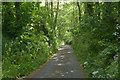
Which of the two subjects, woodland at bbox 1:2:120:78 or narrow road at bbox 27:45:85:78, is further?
narrow road at bbox 27:45:85:78

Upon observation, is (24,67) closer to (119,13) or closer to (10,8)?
(10,8)

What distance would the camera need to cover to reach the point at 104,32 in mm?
8867

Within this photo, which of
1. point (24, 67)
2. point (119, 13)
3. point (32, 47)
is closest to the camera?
point (119, 13)

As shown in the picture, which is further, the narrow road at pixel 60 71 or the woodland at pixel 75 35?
the narrow road at pixel 60 71

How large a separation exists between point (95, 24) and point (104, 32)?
87 centimetres

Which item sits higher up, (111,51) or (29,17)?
(29,17)

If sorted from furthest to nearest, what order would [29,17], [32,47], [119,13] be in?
[32,47]
[29,17]
[119,13]

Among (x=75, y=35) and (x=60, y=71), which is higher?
(x=75, y=35)

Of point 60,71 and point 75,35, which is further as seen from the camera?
point 75,35

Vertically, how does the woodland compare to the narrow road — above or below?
above

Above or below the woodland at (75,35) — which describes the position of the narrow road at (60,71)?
below

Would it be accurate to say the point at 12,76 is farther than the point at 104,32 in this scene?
No

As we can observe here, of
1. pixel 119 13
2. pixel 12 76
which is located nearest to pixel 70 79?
pixel 12 76

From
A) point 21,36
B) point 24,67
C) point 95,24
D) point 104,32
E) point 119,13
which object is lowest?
point 24,67
